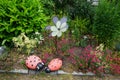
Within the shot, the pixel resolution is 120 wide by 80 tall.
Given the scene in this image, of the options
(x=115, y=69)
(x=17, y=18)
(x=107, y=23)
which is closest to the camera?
(x=115, y=69)

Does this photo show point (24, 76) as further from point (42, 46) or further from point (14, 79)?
point (42, 46)

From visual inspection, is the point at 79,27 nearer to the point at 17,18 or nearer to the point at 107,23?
the point at 107,23

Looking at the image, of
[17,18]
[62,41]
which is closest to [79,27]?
[62,41]

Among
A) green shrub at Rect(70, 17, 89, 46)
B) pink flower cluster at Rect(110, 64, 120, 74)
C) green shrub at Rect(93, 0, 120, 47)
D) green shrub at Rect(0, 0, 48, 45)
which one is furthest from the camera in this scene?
green shrub at Rect(70, 17, 89, 46)

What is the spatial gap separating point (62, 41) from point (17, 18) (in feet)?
3.85

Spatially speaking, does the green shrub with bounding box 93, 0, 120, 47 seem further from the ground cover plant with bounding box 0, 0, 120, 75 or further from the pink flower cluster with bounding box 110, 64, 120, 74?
the pink flower cluster with bounding box 110, 64, 120, 74

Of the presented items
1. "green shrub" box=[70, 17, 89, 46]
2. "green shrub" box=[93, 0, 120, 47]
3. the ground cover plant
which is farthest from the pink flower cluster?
"green shrub" box=[70, 17, 89, 46]

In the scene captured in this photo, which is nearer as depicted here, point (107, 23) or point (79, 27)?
point (107, 23)

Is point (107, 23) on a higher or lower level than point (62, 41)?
higher

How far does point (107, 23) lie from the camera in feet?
21.3

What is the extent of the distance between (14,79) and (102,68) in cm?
185

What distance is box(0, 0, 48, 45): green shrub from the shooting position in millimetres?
6301

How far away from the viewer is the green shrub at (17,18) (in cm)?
630

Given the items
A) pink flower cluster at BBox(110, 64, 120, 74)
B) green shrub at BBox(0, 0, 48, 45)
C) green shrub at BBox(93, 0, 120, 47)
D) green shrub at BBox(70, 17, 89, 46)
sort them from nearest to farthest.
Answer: pink flower cluster at BBox(110, 64, 120, 74)
green shrub at BBox(0, 0, 48, 45)
green shrub at BBox(93, 0, 120, 47)
green shrub at BBox(70, 17, 89, 46)
